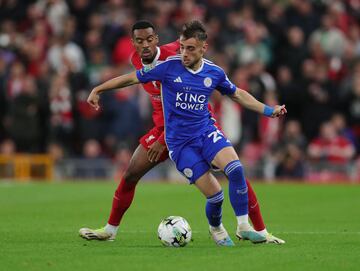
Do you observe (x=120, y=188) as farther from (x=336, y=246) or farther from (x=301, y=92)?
(x=301, y=92)

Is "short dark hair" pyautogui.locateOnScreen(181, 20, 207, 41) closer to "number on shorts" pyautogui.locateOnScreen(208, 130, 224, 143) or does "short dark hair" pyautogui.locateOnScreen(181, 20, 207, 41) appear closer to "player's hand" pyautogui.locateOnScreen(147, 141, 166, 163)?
"number on shorts" pyautogui.locateOnScreen(208, 130, 224, 143)

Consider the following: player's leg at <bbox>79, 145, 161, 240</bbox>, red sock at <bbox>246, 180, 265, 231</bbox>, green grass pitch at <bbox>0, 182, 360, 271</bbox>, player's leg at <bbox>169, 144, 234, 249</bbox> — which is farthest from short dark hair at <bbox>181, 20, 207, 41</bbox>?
green grass pitch at <bbox>0, 182, 360, 271</bbox>

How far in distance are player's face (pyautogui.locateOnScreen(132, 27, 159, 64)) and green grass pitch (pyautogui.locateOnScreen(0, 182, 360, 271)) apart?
6.81ft

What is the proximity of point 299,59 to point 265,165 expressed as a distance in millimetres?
2705

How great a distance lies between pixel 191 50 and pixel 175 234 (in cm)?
196

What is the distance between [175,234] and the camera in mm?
10711

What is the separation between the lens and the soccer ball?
10.7 meters

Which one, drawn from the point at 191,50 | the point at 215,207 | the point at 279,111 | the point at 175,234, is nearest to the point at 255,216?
the point at 215,207

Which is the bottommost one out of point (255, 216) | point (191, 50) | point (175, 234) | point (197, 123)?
point (175, 234)

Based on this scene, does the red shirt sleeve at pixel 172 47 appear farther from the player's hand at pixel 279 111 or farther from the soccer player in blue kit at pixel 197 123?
the player's hand at pixel 279 111

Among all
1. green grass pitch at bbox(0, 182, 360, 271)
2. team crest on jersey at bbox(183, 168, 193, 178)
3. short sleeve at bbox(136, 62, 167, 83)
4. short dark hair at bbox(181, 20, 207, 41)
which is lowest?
green grass pitch at bbox(0, 182, 360, 271)

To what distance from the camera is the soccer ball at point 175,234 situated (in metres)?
10.7

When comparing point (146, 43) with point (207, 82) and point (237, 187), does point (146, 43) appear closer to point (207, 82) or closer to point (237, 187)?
point (207, 82)

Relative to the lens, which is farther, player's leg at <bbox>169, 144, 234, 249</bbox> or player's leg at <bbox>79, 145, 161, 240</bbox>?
player's leg at <bbox>79, 145, 161, 240</bbox>
